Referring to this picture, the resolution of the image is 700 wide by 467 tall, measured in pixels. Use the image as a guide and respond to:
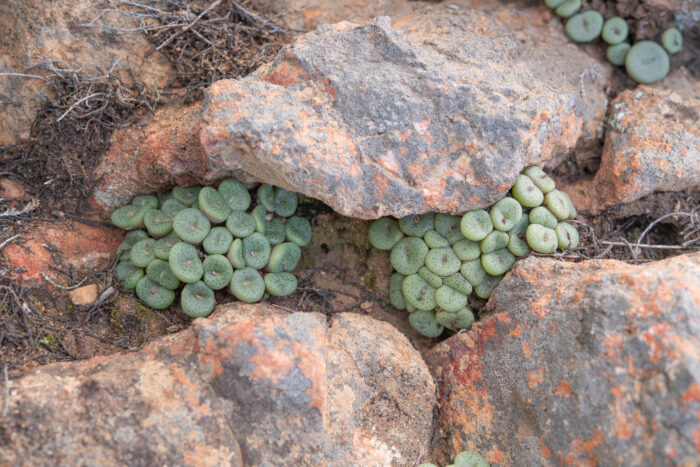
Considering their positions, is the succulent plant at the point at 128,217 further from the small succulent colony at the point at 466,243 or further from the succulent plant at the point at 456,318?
the succulent plant at the point at 456,318

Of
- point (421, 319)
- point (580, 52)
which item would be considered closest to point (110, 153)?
point (421, 319)

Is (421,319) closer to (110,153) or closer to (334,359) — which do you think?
(334,359)

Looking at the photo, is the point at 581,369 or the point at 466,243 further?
the point at 466,243

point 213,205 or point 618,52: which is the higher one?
point 618,52

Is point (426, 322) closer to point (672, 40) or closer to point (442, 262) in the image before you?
point (442, 262)

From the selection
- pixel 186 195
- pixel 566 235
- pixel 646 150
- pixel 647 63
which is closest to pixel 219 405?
pixel 186 195

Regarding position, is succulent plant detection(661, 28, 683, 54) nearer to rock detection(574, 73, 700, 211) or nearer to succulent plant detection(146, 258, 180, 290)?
rock detection(574, 73, 700, 211)

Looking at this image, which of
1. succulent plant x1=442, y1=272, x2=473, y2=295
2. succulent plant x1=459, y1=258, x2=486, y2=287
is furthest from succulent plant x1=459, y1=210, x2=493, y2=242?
succulent plant x1=442, y1=272, x2=473, y2=295
